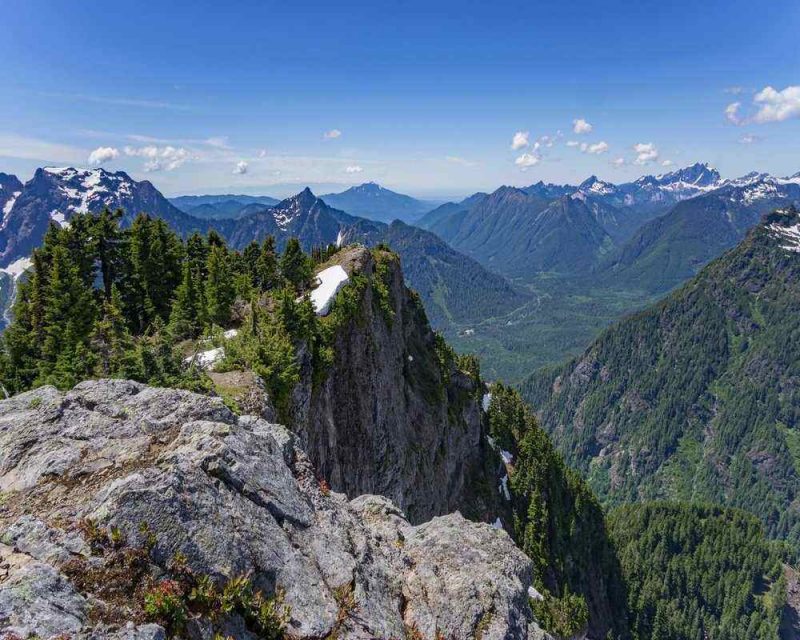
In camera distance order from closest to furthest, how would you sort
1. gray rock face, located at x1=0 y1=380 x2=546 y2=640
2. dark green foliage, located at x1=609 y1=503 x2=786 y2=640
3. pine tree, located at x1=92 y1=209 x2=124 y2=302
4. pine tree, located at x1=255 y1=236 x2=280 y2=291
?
gray rock face, located at x1=0 y1=380 x2=546 y2=640 < pine tree, located at x1=92 y1=209 x2=124 y2=302 < pine tree, located at x1=255 y1=236 x2=280 y2=291 < dark green foliage, located at x1=609 y1=503 x2=786 y2=640

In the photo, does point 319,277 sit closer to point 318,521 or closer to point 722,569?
point 318,521

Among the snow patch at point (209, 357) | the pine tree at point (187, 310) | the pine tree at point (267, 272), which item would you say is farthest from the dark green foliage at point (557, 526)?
the snow patch at point (209, 357)

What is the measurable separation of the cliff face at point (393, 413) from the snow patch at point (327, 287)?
1633 mm

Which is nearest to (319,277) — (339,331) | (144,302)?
(339,331)

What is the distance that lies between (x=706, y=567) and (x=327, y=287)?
18153 centimetres

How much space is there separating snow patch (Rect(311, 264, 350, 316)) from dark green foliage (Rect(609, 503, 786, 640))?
128616 mm

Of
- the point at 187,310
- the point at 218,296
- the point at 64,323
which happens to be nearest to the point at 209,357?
the point at 218,296

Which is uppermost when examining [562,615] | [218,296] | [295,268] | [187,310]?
[295,268]

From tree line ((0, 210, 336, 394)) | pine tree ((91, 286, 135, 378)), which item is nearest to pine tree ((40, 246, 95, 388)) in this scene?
tree line ((0, 210, 336, 394))

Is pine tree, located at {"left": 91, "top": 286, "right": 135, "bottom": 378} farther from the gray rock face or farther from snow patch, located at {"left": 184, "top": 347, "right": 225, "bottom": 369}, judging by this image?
the gray rock face

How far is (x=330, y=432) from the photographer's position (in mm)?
41438

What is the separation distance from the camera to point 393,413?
56125 mm

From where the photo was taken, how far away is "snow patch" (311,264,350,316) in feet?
150

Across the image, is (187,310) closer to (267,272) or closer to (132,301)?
(132,301)
